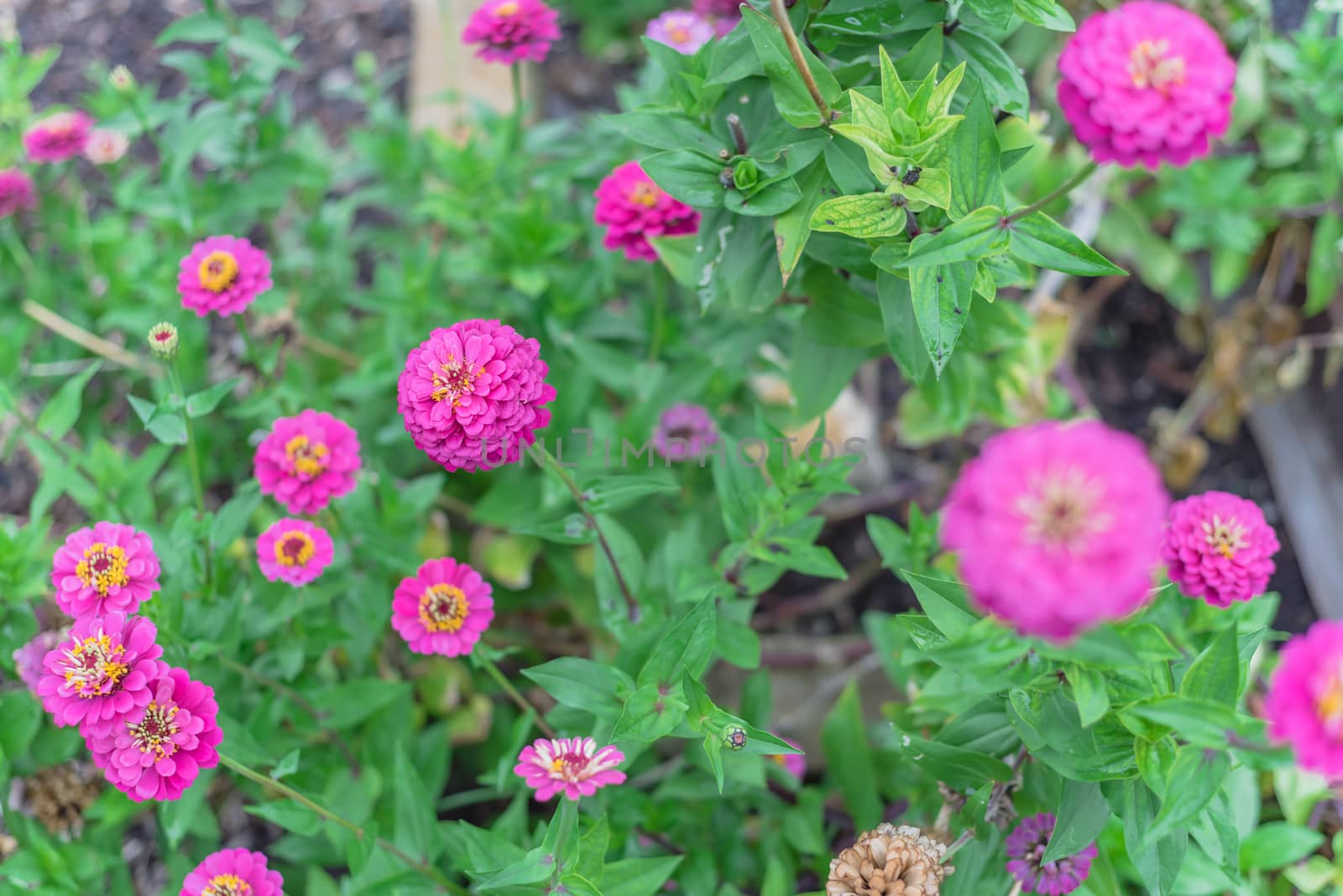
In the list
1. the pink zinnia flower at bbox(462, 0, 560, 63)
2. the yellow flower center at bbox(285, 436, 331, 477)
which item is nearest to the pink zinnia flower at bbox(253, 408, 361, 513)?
the yellow flower center at bbox(285, 436, 331, 477)

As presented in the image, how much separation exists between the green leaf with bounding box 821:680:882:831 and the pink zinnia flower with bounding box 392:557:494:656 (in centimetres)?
75

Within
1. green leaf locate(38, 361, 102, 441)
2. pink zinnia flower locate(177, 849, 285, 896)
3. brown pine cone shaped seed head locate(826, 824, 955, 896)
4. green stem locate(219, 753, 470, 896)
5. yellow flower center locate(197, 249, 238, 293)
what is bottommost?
green stem locate(219, 753, 470, 896)

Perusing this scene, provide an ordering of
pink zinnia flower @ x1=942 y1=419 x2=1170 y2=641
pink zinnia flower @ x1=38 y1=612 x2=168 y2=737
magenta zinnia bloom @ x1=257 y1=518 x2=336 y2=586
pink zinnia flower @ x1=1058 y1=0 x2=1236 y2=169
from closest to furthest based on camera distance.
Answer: pink zinnia flower @ x1=942 y1=419 x2=1170 y2=641 < pink zinnia flower @ x1=1058 y1=0 x2=1236 y2=169 < pink zinnia flower @ x1=38 y1=612 x2=168 y2=737 < magenta zinnia bloom @ x1=257 y1=518 x2=336 y2=586

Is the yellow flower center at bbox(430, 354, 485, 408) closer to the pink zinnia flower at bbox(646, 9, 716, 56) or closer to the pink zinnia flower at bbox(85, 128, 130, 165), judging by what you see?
the pink zinnia flower at bbox(646, 9, 716, 56)

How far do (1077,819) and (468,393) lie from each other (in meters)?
0.94

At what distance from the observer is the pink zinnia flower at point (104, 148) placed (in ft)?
7.79

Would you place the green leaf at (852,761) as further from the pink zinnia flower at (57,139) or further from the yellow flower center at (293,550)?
the pink zinnia flower at (57,139)

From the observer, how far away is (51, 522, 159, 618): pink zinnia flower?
1.35 metres

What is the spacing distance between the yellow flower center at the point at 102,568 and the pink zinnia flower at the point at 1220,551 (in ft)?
4.68

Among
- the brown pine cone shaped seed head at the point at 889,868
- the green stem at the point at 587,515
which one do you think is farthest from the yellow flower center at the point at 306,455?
the brown pine cone shaped seed head at the point at 889,868

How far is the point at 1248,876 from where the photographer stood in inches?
67.3

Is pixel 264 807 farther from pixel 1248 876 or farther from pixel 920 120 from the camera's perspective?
pixel 1248 876

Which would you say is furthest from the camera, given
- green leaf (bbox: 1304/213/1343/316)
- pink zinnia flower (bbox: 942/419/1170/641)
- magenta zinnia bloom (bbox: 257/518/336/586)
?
green leaf (bbox: 1304/213/1343/316)

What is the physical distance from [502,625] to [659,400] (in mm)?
722
